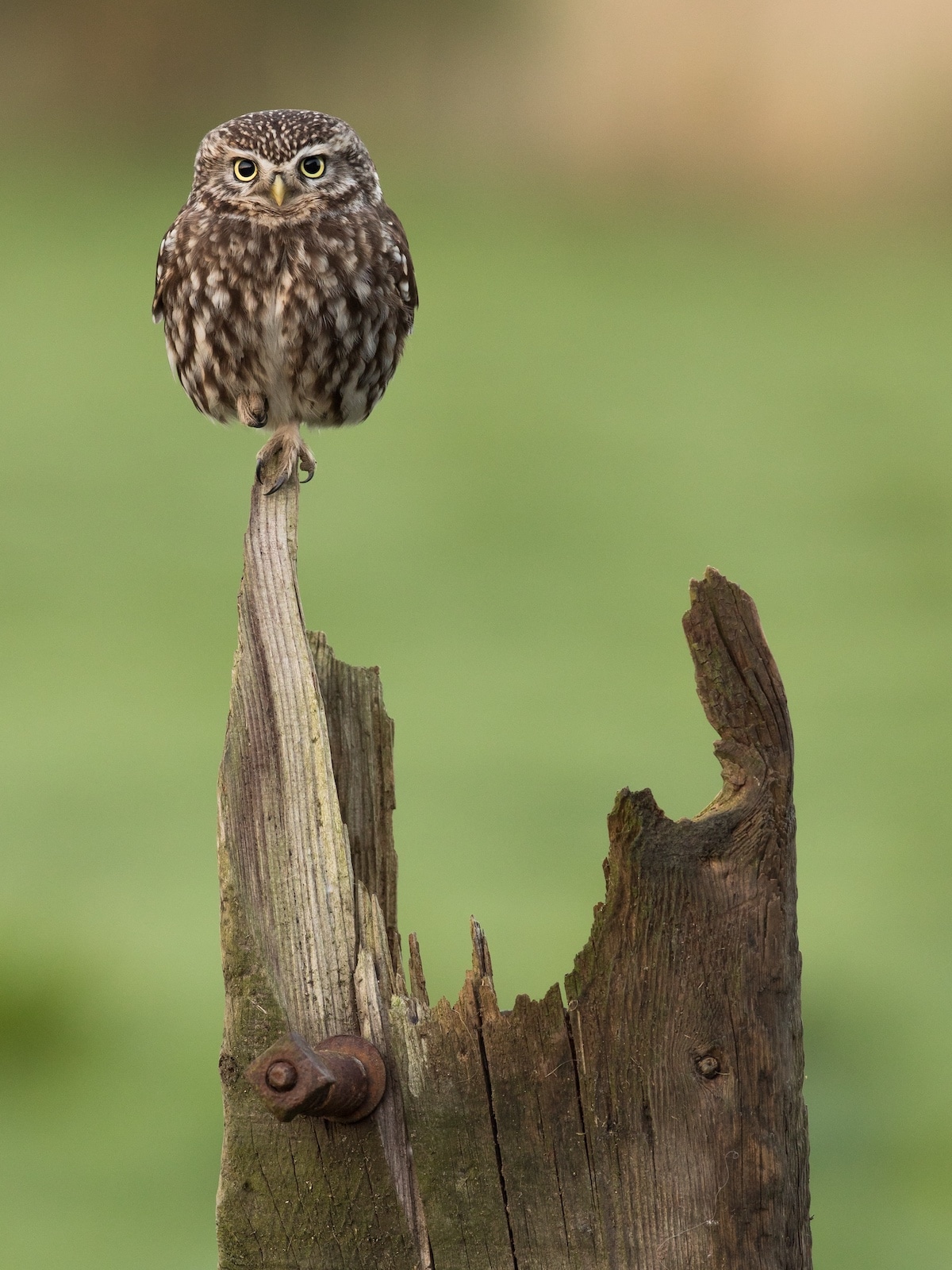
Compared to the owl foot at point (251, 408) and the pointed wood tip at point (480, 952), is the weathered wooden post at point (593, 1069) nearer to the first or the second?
the pointed wood tip at point (480, 952)

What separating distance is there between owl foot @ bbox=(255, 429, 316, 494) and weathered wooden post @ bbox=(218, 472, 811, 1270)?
69cm

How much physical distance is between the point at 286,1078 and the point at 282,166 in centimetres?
187

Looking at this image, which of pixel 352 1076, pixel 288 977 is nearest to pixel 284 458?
pixel 288 977

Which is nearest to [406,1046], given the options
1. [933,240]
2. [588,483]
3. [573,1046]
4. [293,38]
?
[573,1046]

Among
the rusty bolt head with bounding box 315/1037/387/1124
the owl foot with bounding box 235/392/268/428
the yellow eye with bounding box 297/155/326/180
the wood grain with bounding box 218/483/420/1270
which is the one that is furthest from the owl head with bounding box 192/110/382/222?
the rusty bolt head with bounding box 315/1037/387/1124

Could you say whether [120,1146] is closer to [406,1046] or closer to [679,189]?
[406,1046]

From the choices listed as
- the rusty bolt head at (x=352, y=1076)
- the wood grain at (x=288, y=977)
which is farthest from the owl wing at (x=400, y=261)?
the rusty bolt head at (x=352, y=1076)

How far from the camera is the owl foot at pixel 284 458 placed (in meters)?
2.20

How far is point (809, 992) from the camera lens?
28.3 ft

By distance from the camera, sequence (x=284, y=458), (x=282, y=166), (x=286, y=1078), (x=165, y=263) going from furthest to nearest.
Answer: (x=165, y=263), (x=282, y=166), (x=284, y=458), (x=286, y=1078)

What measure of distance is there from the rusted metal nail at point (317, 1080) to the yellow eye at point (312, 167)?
1841mm

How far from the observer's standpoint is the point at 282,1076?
4.94 ft

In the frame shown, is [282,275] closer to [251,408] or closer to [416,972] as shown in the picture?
[251,408]

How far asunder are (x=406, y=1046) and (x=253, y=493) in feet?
2.22
